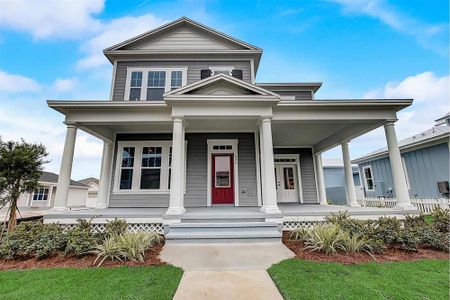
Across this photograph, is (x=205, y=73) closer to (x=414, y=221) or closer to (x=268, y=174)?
(x=268, y=174)

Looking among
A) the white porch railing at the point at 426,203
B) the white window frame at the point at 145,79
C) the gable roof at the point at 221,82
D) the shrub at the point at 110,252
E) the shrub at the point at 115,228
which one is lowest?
the shrub at the point at 110,252

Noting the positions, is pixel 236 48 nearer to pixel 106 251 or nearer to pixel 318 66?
pixel 318 66

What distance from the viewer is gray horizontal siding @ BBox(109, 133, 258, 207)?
8008mm

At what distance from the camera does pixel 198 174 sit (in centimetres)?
820

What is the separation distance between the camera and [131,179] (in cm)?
819

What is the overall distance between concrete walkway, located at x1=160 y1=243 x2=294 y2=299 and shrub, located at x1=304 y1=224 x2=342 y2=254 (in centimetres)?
62

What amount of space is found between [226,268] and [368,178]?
14548mm

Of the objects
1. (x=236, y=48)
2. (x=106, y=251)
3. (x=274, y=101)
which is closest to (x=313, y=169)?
(x=274, y=101)

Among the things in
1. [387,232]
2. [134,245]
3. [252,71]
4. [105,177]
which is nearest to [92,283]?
[134,245]

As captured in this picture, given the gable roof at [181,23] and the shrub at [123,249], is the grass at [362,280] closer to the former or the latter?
the shrub at [123,249]

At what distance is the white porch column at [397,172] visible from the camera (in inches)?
246

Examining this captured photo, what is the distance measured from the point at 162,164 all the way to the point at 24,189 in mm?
4300

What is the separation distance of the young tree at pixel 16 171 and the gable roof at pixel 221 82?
487cm

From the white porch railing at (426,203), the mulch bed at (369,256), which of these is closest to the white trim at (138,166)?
the mulch bed at (369,256)
